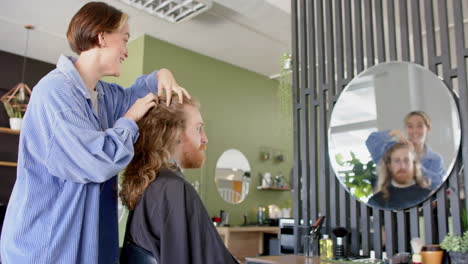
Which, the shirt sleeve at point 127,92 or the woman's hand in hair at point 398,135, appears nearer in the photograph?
the shirt sleeve at point 127,92

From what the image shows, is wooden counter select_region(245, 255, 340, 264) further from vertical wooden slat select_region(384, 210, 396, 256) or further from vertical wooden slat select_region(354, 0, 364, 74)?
vertical wooden slat select_region(354, 0, 364, 74)

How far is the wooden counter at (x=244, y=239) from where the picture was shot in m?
5.06

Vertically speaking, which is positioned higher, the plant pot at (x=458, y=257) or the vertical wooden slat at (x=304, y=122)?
the vertical wooden slat at (x=304, y=122)

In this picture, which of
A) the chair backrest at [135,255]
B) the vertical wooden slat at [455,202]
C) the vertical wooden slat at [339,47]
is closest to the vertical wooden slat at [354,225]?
the vertical wooden slat at [455,202]

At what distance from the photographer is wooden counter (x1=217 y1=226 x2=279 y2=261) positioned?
5058mm

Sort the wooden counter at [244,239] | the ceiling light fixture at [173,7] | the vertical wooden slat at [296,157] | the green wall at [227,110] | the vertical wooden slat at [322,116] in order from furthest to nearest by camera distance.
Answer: the green wall at [227,110]
the wooden counter at [244,239]
the ceiling light fixture at [173,7]
the vertical wooden slat at [296,157]
the vertical wooden slat at [322,116]

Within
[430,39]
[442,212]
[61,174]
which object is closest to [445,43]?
[430,39]

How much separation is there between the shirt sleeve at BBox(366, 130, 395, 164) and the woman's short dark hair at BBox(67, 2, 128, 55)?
1.50 metres

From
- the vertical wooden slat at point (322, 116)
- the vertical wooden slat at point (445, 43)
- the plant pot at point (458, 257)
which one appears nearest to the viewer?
the plant pot at point (458, 257)

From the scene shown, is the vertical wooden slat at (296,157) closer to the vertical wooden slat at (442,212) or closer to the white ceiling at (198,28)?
the vertical wooden slat at (442,212)

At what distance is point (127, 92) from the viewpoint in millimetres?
1649

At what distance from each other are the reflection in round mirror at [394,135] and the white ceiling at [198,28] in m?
1.80

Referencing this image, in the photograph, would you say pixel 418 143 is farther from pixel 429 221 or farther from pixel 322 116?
pixel 322 116

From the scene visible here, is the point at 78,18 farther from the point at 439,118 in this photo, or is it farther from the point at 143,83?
the point at 439,118
